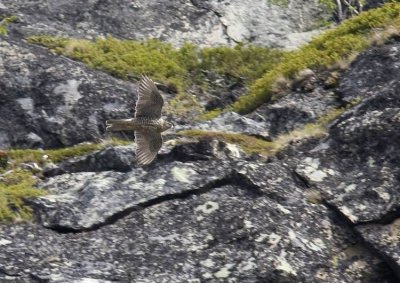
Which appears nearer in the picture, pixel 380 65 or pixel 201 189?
pixel 201 189

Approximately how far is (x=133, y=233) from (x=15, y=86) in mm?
7554

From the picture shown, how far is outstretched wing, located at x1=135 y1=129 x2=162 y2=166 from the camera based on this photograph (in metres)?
18.4

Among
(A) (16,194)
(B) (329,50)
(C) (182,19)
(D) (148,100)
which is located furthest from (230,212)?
(C) (182,19)

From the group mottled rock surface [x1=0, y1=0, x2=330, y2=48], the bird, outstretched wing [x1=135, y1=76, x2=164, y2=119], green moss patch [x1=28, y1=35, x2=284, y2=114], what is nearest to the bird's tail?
the bird

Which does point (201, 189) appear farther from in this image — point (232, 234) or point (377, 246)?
point (377, 246)

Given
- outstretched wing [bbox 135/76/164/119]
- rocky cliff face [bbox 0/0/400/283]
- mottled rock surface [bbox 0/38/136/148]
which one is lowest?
mottled rock surface [bbox 0/38/136/148]

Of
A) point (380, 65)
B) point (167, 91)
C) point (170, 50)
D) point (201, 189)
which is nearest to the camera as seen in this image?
point (201, 189)

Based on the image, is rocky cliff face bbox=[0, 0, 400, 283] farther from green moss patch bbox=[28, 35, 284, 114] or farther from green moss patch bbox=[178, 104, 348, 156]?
green moss patch bbox=[28, 35, 284, 114]

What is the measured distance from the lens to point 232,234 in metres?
16.7

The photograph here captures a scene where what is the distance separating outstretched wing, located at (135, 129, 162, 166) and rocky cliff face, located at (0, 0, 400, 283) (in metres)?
Result: 0.21

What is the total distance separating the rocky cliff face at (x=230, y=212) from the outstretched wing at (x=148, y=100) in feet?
2.03

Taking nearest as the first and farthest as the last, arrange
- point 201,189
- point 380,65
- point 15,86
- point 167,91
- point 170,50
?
1. point 201,189
2. point 380,65
3. point 15,86
4. point 167,91
5. point 170,50

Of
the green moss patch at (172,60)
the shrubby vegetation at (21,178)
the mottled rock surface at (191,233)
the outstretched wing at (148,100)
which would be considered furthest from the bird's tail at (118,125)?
the green moss patch at (172,60)

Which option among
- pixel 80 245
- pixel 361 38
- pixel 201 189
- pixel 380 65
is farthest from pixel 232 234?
pixel 361 38
